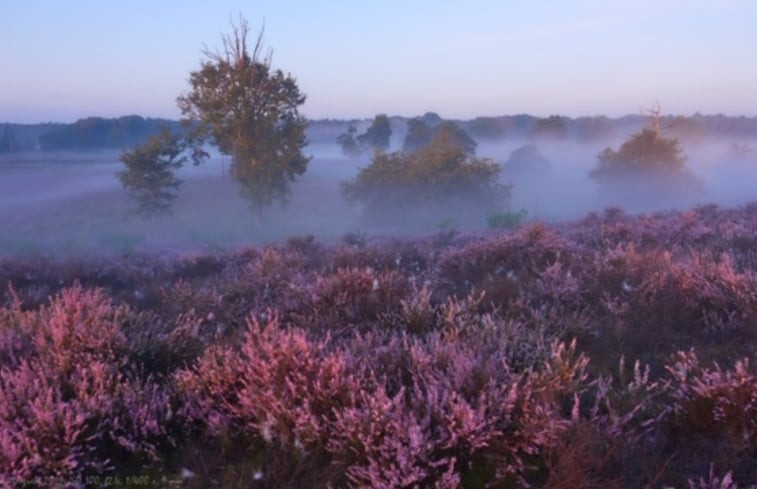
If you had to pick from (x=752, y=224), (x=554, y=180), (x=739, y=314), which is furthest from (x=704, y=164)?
(x=739, y=314)

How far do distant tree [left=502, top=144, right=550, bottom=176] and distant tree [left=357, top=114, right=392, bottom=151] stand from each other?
18.1m

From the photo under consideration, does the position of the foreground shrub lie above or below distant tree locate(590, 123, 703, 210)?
above

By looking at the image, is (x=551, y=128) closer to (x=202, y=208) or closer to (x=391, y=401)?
(x=202, y=208)

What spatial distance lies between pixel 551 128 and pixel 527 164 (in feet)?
32.5

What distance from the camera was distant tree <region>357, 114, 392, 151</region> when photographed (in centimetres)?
8488

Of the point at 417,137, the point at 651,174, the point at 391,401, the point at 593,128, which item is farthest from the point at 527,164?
the point at 391,401

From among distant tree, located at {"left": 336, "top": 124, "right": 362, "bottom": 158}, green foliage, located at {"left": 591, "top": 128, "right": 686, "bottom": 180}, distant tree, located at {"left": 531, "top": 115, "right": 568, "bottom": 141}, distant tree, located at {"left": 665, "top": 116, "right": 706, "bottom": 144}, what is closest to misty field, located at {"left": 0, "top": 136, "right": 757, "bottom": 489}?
green foliage, located at {"left": 591, "top": 128, "right": 686, "bottom": 180}

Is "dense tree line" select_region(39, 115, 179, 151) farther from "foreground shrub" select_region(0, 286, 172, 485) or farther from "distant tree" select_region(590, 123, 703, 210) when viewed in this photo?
"foreground shrub" select_region(0, 286, 172, 485)

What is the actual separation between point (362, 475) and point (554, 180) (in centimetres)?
8944

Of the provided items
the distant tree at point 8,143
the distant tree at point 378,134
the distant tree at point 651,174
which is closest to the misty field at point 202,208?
the distant tree at point 651,174

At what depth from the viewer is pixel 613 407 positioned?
344cm

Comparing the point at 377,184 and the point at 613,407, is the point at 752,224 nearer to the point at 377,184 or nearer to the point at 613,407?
the point at 613,407

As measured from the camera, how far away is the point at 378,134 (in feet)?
288

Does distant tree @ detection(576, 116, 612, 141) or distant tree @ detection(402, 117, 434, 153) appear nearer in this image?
distant tree @ detection(402, 117, 434, 153)
